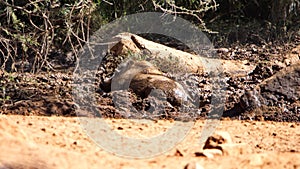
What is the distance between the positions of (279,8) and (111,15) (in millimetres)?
2091

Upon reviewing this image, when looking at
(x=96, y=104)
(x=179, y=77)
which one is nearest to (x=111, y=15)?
(x=179, y=77)

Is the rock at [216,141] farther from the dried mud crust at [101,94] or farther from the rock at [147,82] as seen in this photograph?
the rock at [147,82]

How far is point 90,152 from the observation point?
13.1 ft

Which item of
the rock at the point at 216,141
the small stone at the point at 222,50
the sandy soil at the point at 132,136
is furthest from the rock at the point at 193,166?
the small stone at the point at 222,50

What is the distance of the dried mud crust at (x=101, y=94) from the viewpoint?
5582mm

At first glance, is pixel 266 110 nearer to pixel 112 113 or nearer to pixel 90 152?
pixel 112 113

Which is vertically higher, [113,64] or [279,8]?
[279,8]

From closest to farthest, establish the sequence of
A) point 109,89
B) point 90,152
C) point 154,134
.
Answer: point 90,152 → point 154,134 → point 109,89

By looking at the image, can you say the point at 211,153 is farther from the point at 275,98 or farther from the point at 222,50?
the point at 222,50

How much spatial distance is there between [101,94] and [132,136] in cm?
139

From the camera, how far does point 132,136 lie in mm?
4676

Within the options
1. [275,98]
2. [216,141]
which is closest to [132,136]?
[216,141]

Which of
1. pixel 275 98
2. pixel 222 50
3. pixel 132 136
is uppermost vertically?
pixel 222 50

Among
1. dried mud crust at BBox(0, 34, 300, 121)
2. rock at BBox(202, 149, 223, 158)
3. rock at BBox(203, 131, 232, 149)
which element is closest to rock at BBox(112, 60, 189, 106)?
dried mud crust at BBox(0, 34, 300, 121)
